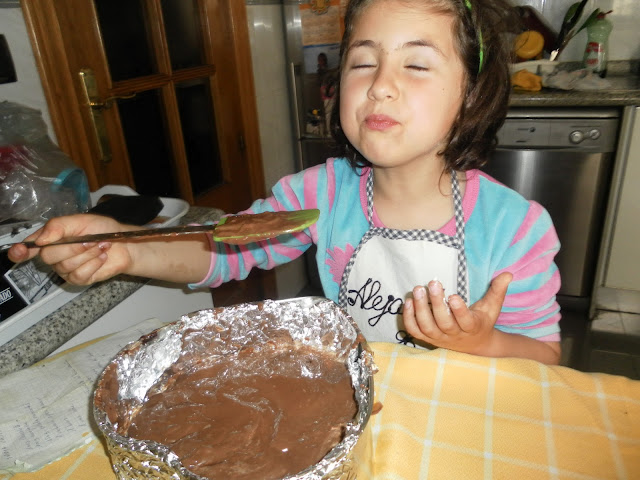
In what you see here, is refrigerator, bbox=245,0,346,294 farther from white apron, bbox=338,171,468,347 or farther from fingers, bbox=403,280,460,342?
fingers, bbox=403,280,460,342

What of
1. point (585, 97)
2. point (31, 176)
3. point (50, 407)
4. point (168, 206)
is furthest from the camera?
point (585, 97)

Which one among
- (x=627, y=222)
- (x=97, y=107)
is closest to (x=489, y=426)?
(x=97, y=107)

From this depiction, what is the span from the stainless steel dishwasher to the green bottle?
477 millimetres

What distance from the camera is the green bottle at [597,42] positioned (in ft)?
7.19

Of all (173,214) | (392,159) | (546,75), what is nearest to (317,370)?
(392,159)

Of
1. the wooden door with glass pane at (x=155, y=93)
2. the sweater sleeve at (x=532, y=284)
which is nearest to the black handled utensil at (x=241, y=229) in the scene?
the sweater sleeve at (x=532, y=284)

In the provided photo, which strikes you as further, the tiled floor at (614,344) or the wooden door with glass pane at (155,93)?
the tiled floor at (614,344)

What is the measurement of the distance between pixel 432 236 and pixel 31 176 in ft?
2.79

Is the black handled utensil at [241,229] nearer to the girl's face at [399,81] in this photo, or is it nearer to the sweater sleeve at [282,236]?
the girl's face at [399,81]

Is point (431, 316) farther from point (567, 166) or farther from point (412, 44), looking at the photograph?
point (567, 166)

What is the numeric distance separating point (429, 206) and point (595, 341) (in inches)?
61.0

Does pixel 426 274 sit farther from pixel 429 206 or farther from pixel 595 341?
pixel 595 341

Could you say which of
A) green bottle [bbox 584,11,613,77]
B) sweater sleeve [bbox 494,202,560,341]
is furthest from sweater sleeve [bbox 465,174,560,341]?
green bottle [bbox 584,11,613,77]

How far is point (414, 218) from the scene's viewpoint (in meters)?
1.01
